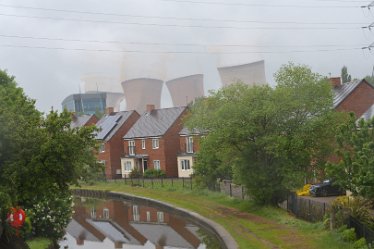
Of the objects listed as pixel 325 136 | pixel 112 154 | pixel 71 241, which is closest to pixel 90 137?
pixel 71 241

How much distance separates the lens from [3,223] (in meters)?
20.6

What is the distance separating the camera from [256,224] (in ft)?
90.5

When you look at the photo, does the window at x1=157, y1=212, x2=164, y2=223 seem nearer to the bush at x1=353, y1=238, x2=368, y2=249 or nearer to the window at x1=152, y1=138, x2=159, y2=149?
the bush at x1=353, y1=238, x2=368, y2=249

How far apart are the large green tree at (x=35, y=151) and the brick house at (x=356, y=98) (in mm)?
33401

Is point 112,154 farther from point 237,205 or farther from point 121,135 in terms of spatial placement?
point 237,205

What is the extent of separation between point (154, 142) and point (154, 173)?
4039 millimetres

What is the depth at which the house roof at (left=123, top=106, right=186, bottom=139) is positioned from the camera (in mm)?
66562

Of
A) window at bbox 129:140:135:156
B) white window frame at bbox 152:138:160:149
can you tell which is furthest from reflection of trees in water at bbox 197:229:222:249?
window at bbox 129:140:135:156

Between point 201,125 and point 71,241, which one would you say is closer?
point 71,241

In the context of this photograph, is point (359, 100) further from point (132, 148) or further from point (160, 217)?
point (132, 148)

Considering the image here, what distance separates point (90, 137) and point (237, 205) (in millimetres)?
17749

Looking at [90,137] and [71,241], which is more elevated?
[90,137]

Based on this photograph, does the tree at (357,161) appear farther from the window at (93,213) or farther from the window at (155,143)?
the window at (155,143)

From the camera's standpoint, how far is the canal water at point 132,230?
2712cm
